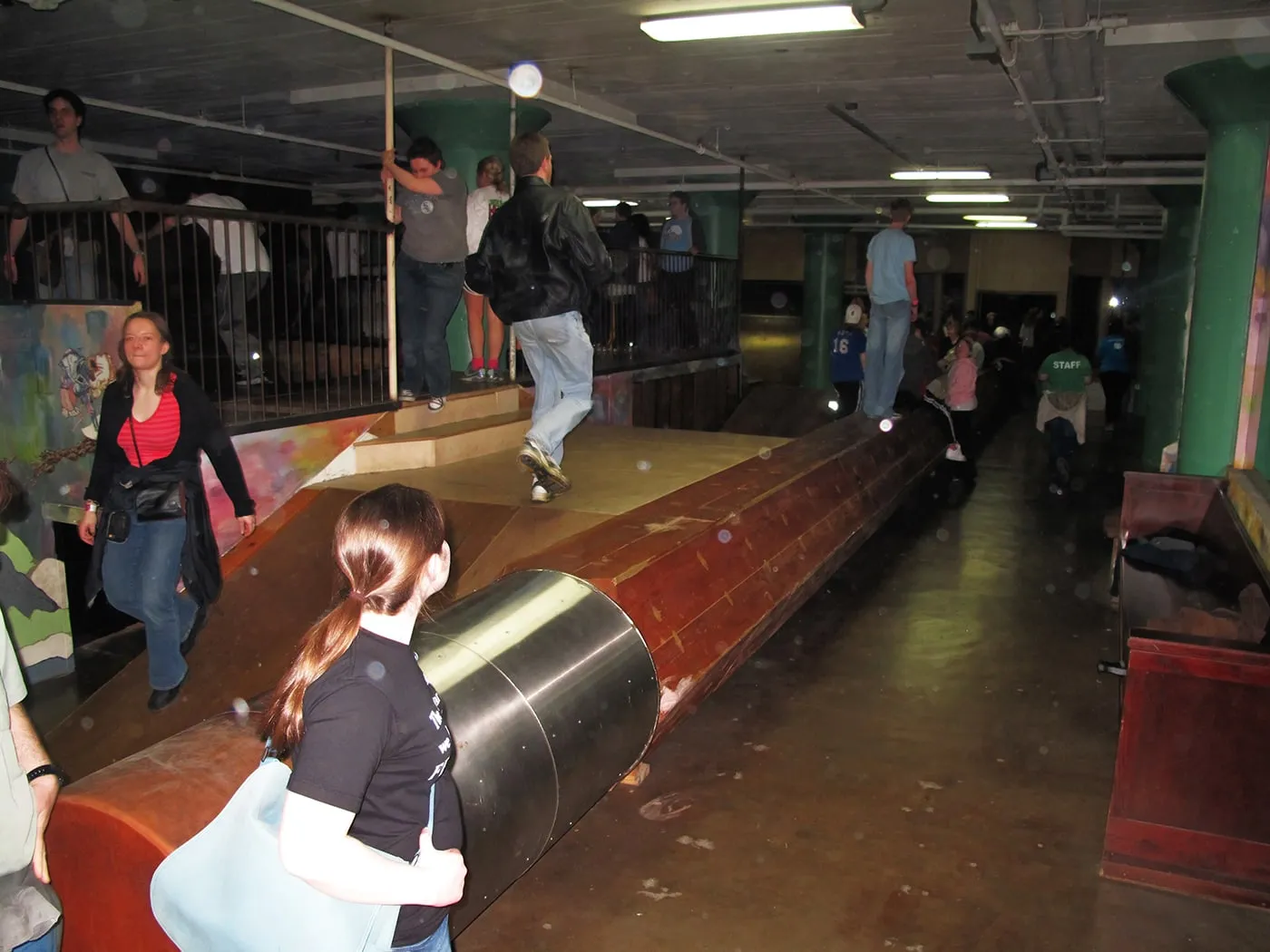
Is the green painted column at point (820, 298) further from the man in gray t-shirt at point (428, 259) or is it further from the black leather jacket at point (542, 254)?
the black leather jacket at point (542, 254)

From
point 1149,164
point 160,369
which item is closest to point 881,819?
point 160,369

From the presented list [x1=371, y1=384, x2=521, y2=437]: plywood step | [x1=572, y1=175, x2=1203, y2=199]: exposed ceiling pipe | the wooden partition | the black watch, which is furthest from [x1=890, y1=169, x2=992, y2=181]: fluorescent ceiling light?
the black watch

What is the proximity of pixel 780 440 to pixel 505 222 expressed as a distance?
3.73 meters

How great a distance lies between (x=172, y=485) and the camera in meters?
3.77

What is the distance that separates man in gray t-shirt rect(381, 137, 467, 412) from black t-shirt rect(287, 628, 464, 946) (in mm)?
5059

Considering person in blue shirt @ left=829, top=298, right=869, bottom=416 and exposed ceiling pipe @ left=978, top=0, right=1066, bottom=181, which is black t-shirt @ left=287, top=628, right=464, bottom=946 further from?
person in blue shirt @ left=829, top=298, right=869, bottom=416

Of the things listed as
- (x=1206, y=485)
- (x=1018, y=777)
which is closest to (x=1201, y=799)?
(x=1018, y=777)

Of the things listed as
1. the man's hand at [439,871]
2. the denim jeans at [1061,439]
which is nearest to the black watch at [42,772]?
the man's hand at [439,871]

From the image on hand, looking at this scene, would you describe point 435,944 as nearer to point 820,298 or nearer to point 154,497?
point 154,497

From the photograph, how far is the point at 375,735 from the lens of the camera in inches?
56.3

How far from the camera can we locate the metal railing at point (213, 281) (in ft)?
17.5

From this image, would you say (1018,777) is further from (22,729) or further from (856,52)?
(856,52)

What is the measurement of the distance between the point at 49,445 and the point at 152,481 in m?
1.86

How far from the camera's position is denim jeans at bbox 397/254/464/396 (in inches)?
251
